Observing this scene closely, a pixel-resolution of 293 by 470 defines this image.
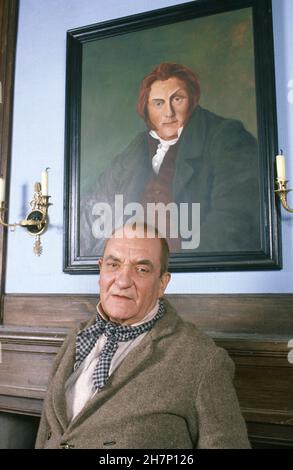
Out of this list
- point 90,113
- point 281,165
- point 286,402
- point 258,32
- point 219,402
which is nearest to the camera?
point 219,402

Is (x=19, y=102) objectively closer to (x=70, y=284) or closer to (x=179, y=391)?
(x=70, y=284)

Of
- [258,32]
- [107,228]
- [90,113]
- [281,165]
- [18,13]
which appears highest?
[18,13]

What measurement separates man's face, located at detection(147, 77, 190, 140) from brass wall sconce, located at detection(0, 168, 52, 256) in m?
0.68

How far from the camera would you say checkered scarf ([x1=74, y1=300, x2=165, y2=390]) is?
1303 mm

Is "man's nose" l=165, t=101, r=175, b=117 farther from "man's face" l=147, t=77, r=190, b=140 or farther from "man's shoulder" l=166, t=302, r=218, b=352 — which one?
"man's shoulder" l=166, t=302, r=218, b=352

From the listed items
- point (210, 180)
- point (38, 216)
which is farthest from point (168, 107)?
point (38, 216)

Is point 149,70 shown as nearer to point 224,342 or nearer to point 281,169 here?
point 281,169

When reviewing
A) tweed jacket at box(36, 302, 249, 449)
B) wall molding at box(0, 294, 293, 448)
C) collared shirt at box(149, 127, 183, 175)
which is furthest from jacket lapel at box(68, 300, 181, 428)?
collared shirt at box(149, 127, 183, 175)

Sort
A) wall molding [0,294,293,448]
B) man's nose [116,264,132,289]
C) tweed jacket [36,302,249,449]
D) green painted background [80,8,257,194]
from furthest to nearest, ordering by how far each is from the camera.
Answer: green painted background [80,8,257,194], wall molding [0,294,293,448], man's nose [116,264,132,289], tweed jacket [36,302,249,449]

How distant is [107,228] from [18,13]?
161 cm

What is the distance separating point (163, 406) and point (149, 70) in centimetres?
181

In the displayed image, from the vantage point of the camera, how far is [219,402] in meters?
1.16

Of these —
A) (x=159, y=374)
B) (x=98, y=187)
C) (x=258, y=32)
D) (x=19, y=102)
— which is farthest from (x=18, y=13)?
(x=159, y=374)

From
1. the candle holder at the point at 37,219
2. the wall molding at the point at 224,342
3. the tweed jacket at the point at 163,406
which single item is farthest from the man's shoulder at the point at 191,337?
the candle holder at the point at 37,219
